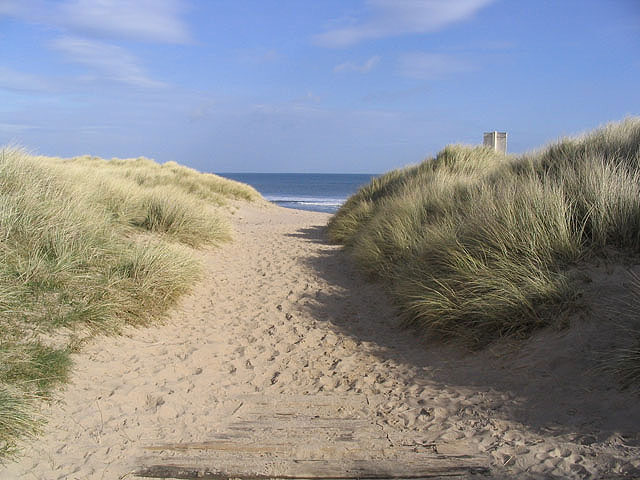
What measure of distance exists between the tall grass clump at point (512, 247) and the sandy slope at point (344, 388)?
347 millimetres

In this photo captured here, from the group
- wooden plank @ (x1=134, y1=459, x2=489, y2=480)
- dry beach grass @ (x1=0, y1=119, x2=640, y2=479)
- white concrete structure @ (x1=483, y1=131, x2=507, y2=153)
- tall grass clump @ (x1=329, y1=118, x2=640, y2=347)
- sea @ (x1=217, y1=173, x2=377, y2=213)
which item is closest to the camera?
wooden plank @ (x1=134, y1=459, x2=489, y2=480)

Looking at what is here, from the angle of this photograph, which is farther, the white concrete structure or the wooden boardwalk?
the white concrete structure

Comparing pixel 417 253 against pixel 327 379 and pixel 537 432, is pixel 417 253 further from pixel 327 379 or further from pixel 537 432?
pixel 537 432

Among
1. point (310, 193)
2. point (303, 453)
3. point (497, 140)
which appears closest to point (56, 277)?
point (303, 453)

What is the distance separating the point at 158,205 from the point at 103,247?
12.5ft

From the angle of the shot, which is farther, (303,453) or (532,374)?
(532,374)

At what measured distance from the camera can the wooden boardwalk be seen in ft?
10.4

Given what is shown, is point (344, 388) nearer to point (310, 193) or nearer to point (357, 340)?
point (357, 340)

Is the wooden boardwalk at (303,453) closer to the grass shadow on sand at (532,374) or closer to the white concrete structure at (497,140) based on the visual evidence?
the grass shadow on sand at (532,374)

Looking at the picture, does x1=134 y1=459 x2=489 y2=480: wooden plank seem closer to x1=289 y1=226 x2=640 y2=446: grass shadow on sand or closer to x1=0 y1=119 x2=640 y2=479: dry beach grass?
x1=0 y1=119 x2=640 y2=479: dry beach grass

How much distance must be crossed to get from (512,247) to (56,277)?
485 cm

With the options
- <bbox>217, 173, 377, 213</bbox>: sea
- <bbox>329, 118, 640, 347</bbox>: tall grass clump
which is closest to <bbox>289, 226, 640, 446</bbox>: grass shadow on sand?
<bbox>329, 118, 640, 347</bbox>: tall grass clump

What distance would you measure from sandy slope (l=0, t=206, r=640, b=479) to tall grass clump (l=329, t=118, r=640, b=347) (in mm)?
347

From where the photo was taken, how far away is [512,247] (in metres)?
5.55
